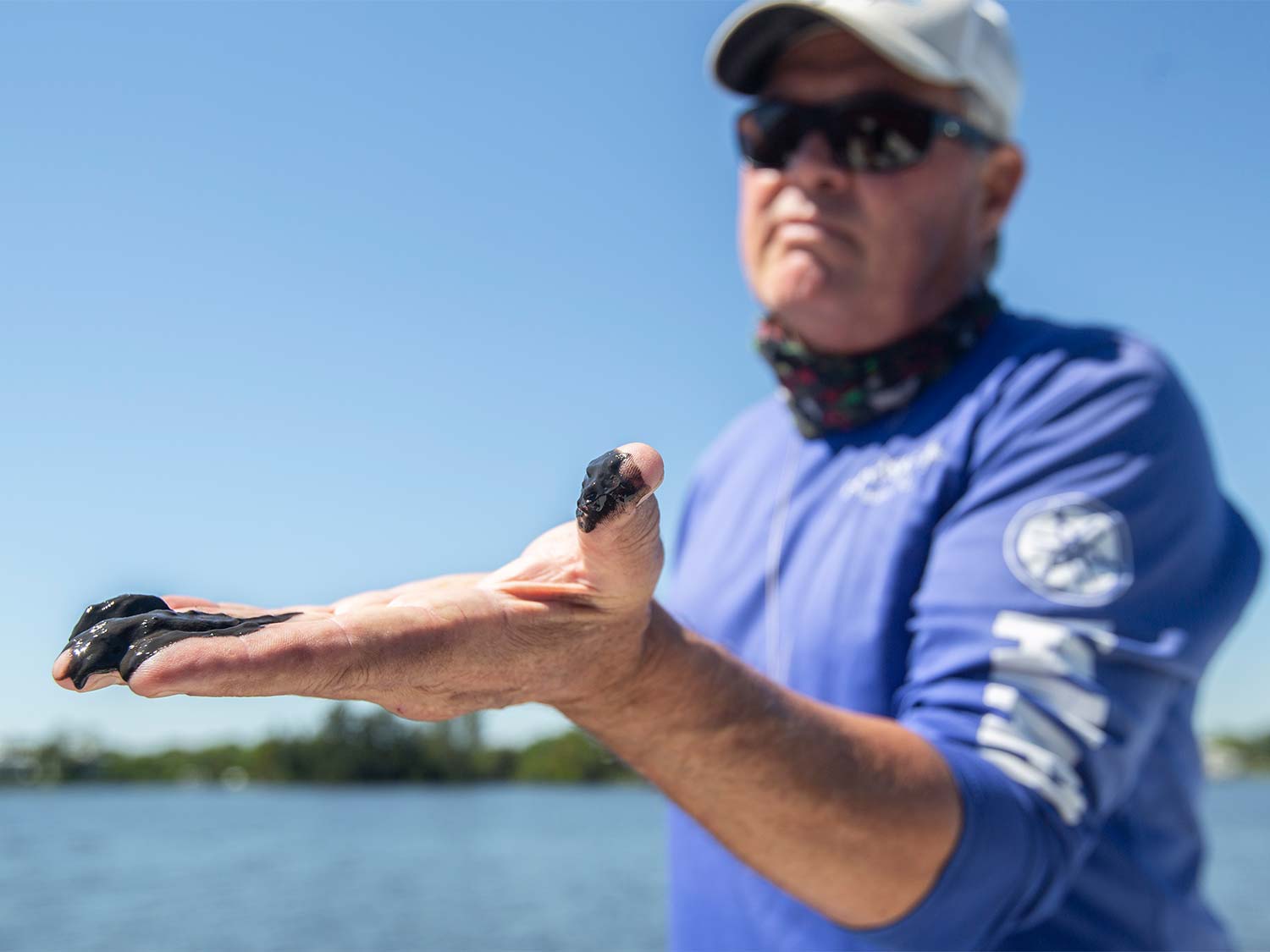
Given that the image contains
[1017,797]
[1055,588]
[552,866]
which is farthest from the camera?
[552,866]

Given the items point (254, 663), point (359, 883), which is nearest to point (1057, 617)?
point (254, 663)

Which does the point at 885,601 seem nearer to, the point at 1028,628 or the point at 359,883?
the point at 1028,628

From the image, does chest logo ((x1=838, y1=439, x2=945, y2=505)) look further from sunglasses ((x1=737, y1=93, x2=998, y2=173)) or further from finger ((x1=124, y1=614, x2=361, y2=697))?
finger ((x1=124, y1=614, x2=361, y2=697))

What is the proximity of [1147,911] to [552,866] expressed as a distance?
45183mm

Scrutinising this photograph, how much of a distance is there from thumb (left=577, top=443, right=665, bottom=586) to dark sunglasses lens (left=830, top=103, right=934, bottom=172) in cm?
184

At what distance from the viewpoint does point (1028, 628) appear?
81.7 inches

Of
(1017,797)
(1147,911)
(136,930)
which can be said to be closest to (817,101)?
(1017,797)

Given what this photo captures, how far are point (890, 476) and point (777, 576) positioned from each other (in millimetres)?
403

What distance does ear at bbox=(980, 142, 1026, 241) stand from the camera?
3.09 m

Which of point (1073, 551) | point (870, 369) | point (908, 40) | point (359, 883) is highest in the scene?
point (908, 40)

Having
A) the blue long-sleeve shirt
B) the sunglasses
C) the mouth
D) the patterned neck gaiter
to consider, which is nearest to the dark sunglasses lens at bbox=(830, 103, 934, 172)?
the sunglasses

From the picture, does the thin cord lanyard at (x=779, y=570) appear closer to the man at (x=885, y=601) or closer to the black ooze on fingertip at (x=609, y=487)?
the man at (x=885, y=601)

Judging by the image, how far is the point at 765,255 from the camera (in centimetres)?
303

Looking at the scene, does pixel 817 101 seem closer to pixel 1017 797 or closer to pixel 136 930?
pixel 1017 797
